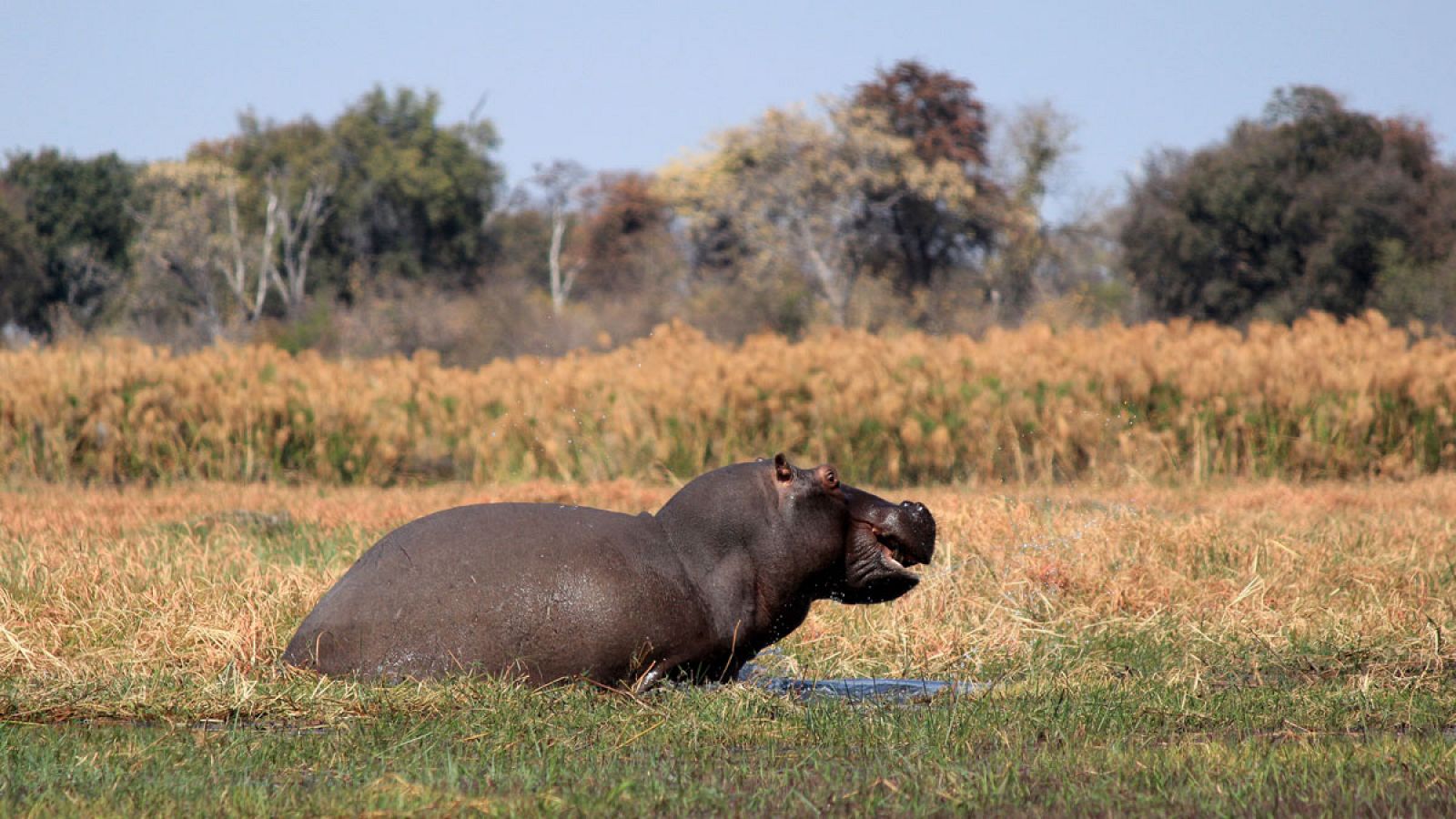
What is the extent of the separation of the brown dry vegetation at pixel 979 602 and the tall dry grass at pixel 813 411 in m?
4.08

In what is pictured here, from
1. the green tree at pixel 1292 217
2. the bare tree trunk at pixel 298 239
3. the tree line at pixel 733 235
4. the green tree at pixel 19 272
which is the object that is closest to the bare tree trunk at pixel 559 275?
the tree line at pixel 733 235

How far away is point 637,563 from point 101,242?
58.8m

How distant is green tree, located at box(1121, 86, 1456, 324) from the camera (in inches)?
1612

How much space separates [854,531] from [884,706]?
73 cm

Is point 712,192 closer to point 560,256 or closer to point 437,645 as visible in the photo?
point 560,256

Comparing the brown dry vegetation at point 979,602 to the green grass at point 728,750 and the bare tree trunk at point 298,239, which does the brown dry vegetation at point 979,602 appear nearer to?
the green grass at point 728,750

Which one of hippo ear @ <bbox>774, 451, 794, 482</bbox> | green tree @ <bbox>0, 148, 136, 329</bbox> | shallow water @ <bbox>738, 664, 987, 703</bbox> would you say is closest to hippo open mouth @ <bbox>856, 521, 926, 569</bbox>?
hippo ear @ <bbox>774, 451, 794, 482</bbox>

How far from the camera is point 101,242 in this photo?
59438mm

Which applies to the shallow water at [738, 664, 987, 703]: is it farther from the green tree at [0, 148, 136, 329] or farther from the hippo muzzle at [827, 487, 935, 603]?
the green tree at [0, 148, 136, 329]

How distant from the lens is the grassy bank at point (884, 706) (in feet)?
13.6

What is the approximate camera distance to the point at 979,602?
7.86 metres

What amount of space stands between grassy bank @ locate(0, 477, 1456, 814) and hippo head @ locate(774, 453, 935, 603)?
20.4 inches

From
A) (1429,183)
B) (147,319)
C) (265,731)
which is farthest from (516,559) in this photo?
(147,319)

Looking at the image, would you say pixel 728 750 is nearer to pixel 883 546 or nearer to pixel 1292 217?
pixel 883 546
